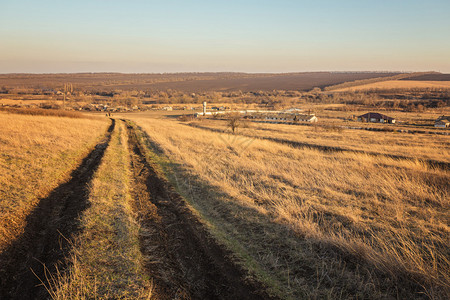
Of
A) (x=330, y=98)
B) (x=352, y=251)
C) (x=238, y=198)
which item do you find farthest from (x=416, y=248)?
(x=330, y=98)

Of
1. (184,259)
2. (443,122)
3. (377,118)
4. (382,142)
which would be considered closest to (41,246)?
(184,259)

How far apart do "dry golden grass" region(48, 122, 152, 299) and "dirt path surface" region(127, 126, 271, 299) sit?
279mm

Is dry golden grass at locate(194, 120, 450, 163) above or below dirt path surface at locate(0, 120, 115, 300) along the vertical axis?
below

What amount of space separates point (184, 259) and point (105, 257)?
1544 millimetres

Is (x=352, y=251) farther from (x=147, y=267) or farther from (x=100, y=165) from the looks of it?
(x=100, y=165)

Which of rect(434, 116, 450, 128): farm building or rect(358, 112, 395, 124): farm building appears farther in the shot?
rect(358, 112, 395, 124): farm building

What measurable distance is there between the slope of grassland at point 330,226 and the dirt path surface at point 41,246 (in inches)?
133

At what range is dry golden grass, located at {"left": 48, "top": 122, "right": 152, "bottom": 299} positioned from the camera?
13.8 ft

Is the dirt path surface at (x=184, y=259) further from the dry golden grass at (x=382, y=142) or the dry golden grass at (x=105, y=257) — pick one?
the dry golden grass at (x=382, y=142)

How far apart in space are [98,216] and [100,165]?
6.16 metres

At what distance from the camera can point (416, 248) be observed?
5684 mm

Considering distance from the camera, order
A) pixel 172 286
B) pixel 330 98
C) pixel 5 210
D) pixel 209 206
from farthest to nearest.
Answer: pixel 330 98
pixel 209 206
pixel 5 210
pixel 172 286

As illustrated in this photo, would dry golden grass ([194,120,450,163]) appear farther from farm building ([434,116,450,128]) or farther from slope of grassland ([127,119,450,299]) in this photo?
farm building ([434,116,450,128])

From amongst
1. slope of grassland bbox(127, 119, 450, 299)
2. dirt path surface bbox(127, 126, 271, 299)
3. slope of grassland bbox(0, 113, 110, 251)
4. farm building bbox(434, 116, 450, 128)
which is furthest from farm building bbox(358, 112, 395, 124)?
dirt path surface bbox(127, 126, 271, 299)
